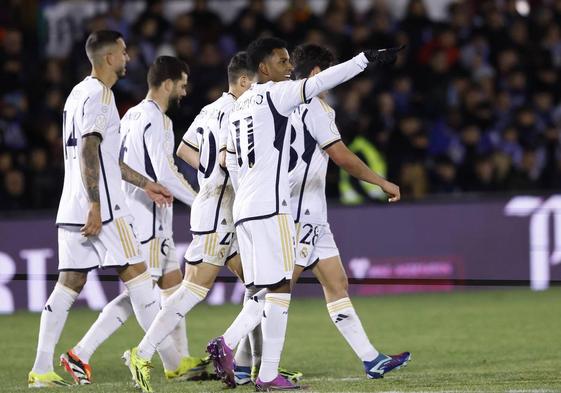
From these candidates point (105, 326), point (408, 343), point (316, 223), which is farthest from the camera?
point (408, 343)

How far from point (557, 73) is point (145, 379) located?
1210 cm

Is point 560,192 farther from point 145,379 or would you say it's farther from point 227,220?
point 145,379

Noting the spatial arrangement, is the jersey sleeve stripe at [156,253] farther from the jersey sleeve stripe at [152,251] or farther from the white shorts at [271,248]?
the white shorts at [271,248]

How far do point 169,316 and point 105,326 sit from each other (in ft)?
2.66

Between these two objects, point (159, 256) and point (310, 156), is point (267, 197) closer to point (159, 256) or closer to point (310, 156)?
point (310, 156)

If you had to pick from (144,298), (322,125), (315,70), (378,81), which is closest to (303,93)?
(322,125)

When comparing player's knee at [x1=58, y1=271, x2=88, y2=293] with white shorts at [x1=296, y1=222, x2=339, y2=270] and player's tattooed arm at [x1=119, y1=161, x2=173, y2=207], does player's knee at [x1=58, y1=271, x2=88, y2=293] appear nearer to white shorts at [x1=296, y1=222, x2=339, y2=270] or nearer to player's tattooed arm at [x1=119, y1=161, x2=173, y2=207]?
player's tattooed arm at [x1=119, y1=161, x2=173, y2=207]

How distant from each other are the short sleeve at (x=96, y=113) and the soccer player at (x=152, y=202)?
2.68ft

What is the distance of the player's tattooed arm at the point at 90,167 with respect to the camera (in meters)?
8.24

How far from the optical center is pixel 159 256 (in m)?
9.41

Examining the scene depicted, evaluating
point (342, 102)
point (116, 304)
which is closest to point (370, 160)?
point (342, 102)

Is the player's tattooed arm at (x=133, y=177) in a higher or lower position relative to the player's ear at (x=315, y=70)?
lower

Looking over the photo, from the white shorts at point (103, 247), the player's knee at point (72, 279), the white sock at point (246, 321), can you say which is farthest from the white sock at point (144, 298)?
the white sock at point (246, 321)

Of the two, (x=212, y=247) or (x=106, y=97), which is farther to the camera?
(x=212, y=247)
